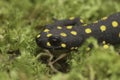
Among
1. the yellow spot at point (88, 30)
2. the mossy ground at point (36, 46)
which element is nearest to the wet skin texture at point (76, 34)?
the yellow spot at point (88, 30)

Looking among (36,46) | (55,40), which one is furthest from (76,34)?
(36,46)

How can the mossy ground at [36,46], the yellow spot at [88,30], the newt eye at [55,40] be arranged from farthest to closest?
the yellow spot at [88,30]
the newt eye at [55,40]
the mossy ground at [36,46]

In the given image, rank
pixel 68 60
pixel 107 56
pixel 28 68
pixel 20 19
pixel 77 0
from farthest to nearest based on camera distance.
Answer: pixel 77 0, pixel 20 19, pixel 68 60, pixel 28 68, pixel 107 56

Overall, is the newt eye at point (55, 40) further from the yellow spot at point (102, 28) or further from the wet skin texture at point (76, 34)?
the yellow spot at point (102, 28)

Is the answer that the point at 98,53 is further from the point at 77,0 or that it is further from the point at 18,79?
the point at 77,0

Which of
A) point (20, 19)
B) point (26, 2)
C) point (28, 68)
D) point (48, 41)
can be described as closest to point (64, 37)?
point (48, 41)

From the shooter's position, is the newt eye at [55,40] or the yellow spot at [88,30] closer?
the newt eye at [55,40]

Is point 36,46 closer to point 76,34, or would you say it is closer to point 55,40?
point 55,40
